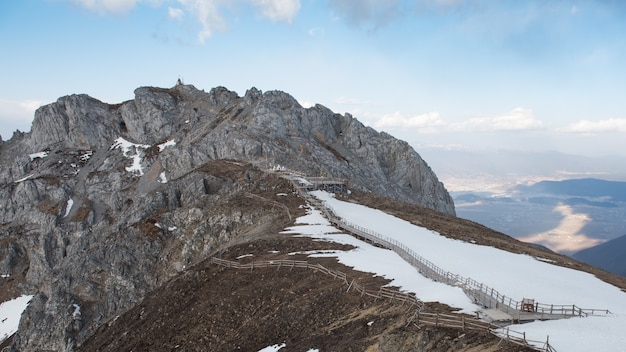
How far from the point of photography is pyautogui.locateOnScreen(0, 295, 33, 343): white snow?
243 feet

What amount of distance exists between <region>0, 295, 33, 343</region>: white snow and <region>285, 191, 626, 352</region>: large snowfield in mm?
56907

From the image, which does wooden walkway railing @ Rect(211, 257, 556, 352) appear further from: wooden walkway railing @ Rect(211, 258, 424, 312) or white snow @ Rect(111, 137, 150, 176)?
white snow @ Rect(111, 137, 150, 176)

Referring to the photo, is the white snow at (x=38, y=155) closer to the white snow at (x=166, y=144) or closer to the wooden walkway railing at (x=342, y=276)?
the white snow at (x=166, y=144)

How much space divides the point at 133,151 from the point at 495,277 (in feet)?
340

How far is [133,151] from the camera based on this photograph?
11700 cm

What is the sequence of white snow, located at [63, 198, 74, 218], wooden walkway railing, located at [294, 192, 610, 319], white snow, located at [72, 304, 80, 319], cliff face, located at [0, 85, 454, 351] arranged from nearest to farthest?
wooden walkway railing, located at [294, 192, 610, 319]
cliff face, located at [0, 85, 454, 351]
white snow, located at [72, 304, 80, 319]
white snow, located at [63, 198, 74, 218]

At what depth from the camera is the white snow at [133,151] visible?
109 m

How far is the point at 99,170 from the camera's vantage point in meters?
112

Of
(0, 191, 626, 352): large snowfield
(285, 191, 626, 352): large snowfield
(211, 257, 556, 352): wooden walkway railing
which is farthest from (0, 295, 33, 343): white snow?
(211, 257, 556, 352): wooden walkway railing

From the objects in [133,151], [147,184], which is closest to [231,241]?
[147,184]

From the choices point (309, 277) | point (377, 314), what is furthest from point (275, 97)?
point (377, 314)

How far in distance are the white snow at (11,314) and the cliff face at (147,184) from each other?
7.39 feet

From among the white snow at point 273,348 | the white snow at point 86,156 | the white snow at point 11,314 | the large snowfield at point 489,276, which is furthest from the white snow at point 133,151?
the white snow at point 273,348

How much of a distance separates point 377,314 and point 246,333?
377 inches
